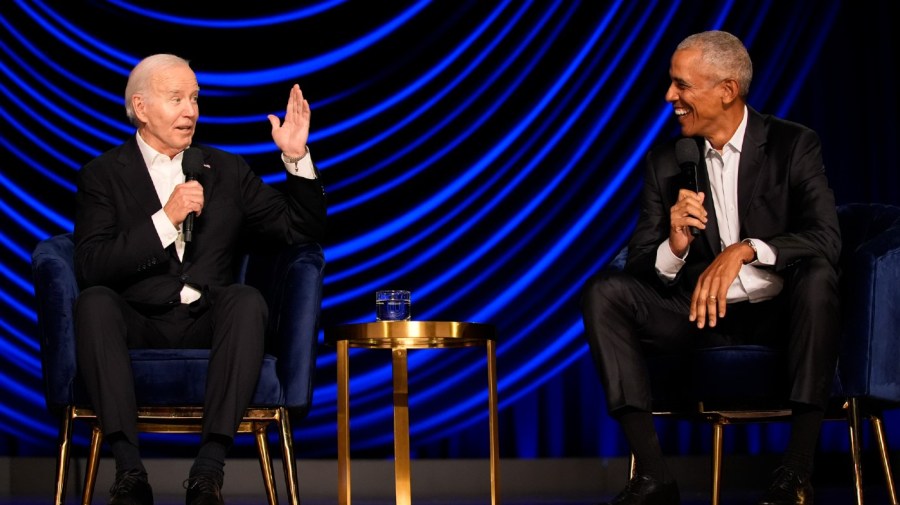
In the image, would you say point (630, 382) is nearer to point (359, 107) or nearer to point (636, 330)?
point (636, 330)

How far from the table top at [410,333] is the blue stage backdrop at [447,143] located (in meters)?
1.00

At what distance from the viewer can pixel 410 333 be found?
2.46 meters

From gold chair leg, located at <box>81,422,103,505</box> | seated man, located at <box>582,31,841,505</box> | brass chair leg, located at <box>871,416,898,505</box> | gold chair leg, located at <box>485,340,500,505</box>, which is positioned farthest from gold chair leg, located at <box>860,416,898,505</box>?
gold chair leg, located at <box>81,422,103,505</box>

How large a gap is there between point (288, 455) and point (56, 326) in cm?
58

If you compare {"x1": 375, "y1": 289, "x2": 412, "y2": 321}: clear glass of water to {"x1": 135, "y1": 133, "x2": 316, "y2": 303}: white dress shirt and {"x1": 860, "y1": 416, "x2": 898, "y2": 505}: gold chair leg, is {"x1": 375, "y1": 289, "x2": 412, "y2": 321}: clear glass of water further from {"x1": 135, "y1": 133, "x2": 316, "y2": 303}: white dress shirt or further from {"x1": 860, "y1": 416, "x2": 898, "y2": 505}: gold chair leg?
{"x1": 860, "y1": 416, "x2": 898, "y2": 505}: gold chair leg

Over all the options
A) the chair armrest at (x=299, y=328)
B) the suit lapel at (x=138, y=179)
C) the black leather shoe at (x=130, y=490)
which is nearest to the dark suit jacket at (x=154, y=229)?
the suit lapel at (x=138, y=179)

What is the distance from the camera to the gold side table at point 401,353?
2.47 m

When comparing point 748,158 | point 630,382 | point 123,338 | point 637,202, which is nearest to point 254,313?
point 123,338

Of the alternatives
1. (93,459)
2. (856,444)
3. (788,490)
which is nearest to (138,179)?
(93,459)

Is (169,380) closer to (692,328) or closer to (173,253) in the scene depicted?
(173,253)

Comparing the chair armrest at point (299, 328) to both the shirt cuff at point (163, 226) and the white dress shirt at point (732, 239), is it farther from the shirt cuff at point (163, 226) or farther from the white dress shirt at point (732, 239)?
the white dress shirt at point (732, 239)

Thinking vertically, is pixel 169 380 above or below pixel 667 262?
below

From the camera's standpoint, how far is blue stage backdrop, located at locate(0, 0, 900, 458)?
3602mm

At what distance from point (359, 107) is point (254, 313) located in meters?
1.42
